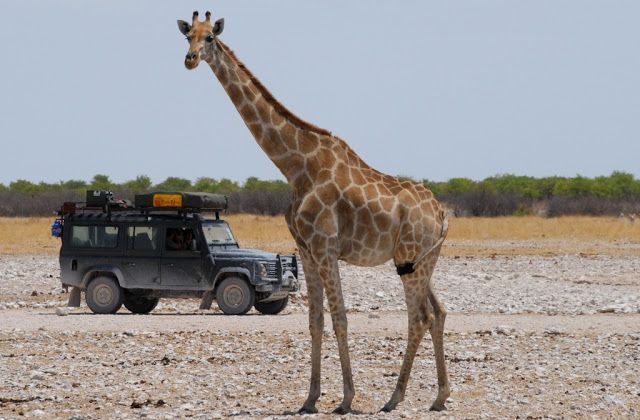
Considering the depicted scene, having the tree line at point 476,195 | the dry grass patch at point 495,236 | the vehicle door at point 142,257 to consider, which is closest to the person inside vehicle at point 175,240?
the vehicle door at point 142,257

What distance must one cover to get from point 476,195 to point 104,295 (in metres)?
52.1

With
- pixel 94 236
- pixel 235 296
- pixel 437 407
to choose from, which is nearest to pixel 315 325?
pixel 437 407

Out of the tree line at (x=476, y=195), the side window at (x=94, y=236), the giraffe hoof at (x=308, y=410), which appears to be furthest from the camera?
the tree line at (x=476, y=195)

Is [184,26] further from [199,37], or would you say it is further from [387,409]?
[387,409]

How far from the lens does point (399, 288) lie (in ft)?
88.1

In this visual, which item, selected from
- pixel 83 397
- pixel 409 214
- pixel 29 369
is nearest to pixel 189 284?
pixel 29 369

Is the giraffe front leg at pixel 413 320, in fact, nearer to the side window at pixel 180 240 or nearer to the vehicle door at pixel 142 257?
the side window at pixel 180 240

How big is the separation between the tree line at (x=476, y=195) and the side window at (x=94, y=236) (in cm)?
4764

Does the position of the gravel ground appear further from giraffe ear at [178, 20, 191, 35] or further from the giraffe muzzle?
giraffe ear at [178, 20, 191, 35]

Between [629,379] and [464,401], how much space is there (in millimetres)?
2678

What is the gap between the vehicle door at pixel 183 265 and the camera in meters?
21.1

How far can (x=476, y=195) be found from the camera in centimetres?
7181

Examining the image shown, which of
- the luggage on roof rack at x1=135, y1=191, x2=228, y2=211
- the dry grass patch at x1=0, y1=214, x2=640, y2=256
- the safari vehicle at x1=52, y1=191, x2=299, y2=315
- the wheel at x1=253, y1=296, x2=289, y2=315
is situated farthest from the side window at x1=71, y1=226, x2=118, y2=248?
the dry grass patch at x1=0, y1=214, x2=640, y2=256

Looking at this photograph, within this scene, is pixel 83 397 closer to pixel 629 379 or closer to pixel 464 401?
pixel 464 401
